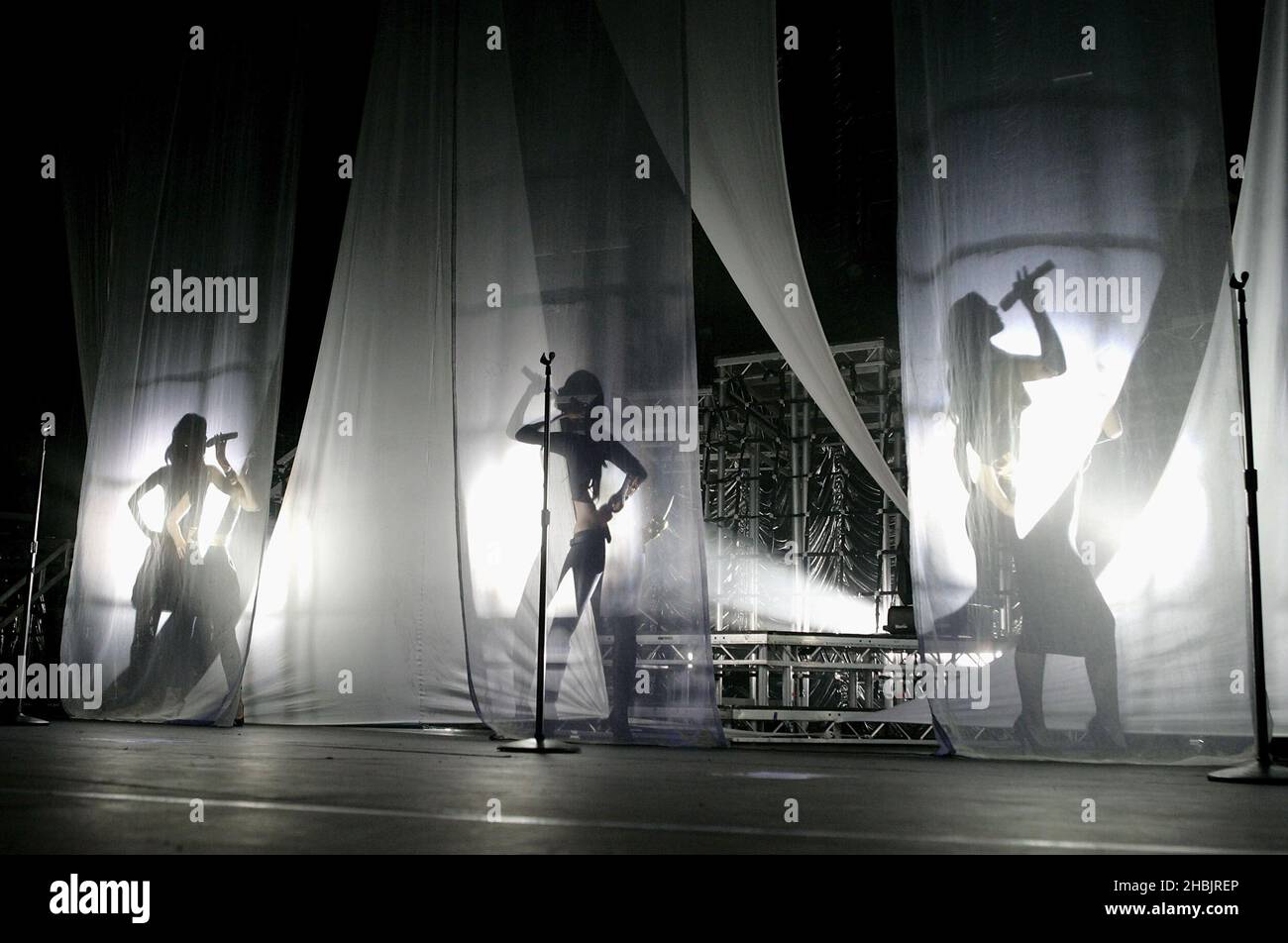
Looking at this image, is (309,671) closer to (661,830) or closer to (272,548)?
(272,548)

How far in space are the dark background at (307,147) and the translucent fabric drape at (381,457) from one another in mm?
737

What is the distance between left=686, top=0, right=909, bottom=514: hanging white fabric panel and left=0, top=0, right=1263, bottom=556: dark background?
209 cm

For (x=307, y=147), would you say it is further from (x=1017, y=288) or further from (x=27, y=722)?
(x=1017, y=288)

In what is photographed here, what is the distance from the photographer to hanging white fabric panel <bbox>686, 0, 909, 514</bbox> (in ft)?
16.4

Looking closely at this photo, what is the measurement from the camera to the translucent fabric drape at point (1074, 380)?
4258 millimetres

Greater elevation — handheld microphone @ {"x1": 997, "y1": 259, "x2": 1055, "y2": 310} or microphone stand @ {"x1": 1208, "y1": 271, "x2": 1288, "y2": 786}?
handheld microphone @ {"x1": 997, "y1": 259, "x2": 1055, "y2": 310}

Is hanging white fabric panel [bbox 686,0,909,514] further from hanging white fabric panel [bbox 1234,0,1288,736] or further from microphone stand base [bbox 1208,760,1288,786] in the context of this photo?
microphone stand base [bbox 1208,760,1288,786]

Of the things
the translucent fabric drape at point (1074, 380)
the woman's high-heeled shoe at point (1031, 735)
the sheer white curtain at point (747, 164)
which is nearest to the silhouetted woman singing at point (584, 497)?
the sheer white curtain at point (747, 164)

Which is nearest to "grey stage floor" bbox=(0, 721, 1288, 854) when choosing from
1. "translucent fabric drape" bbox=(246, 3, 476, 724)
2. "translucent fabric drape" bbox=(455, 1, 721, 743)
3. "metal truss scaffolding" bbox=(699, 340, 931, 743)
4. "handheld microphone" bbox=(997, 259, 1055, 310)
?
"translucent fabric drape" bbox=(455, 1, 721, 743)

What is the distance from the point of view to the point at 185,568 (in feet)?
20.9

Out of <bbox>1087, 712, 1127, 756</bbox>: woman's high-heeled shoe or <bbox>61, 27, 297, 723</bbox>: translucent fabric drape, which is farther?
<bbox>61, 27, 297, 723</bbox>: translucent fabric drape

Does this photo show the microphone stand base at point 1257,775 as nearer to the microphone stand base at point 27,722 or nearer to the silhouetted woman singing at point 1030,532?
the silhouetted woman singing at point 1030,532

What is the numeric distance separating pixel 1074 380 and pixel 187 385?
4669 mm
